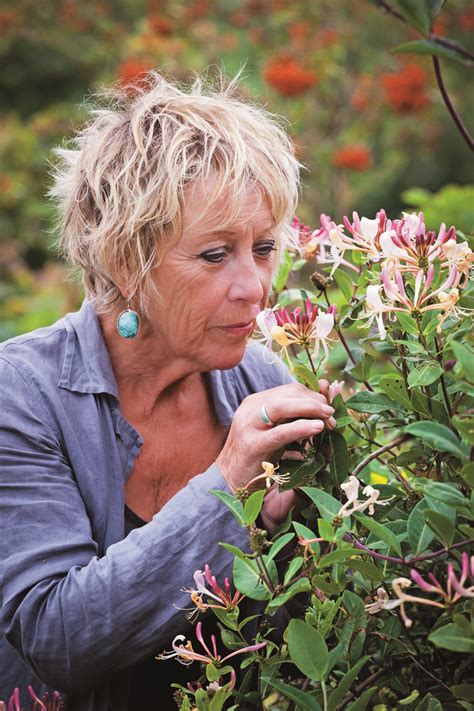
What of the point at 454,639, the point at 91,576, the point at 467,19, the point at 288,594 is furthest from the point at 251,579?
the point at 467,19

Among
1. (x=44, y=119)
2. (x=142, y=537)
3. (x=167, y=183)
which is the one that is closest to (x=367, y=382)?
(x=142, y=537)

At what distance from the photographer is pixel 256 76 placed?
8.43 m

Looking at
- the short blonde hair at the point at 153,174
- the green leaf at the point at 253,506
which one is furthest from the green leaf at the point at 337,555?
the short blonde hair at the point at 153,174

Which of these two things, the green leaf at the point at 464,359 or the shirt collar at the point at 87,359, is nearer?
the green leaf at the point at 464,359

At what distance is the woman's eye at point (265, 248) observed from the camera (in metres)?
1.82

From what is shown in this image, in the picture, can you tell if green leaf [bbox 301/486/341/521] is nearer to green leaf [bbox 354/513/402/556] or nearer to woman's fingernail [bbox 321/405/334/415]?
green leaf [bbox 354/513/402/556]

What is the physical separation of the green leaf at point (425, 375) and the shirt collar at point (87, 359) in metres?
0.86

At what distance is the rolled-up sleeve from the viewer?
154cm

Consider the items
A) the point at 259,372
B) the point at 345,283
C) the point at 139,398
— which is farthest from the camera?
the point at 259,372

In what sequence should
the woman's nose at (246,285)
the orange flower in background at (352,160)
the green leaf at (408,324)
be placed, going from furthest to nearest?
the orange flower in background at (352,160)
the woman's nose at (246,285)
the green leaf at (408,324)

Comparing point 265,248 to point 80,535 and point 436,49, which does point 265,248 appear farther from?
point 436,49

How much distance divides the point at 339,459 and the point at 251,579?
0.25 metres

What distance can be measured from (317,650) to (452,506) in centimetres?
25

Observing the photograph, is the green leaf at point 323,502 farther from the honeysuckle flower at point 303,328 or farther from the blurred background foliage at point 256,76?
the blurred background foliage at point 256,76
